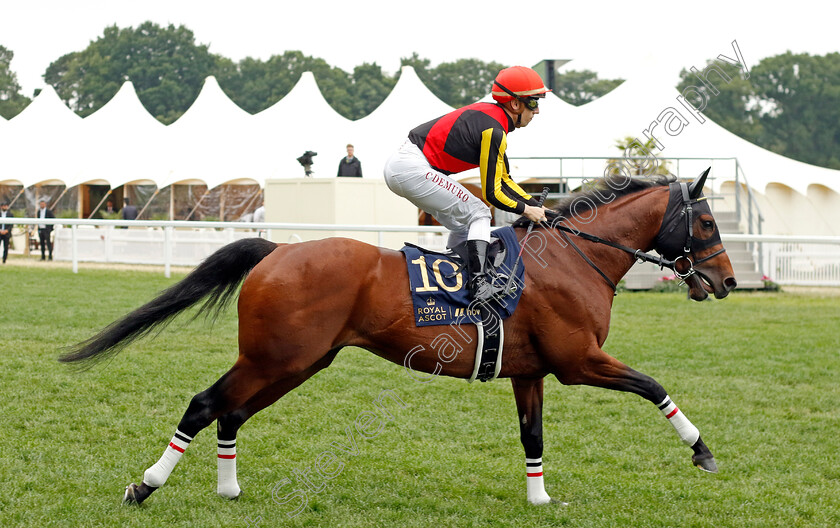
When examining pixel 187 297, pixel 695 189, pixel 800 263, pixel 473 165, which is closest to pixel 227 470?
pixel 187 297

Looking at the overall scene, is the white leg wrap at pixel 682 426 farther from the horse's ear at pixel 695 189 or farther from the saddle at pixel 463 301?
the horse's ear at pixel 695 189

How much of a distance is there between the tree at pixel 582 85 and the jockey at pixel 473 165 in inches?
2801

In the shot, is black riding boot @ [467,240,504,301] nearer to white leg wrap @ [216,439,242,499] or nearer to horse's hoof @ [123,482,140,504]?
white leg wrap @ [216,439,242,499]

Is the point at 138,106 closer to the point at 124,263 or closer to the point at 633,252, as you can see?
the point at 124,263

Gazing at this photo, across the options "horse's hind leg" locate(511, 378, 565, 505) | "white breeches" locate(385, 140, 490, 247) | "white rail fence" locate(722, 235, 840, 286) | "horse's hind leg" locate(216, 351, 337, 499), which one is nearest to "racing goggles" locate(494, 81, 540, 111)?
"white breeches" locate(385, 140, 490, 247)

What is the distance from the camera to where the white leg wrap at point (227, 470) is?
14.6ft

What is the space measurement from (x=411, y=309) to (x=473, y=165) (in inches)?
36.4

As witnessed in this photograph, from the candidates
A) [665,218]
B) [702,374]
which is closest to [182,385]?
[665,218]

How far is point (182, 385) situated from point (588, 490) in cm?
359

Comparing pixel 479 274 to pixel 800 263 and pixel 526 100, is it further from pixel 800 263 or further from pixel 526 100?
pixel 800 263

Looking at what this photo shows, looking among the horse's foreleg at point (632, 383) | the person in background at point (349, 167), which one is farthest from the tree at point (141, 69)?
the horse's foreleg at point (632, 383)

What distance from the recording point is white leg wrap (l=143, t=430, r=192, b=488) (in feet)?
13.9

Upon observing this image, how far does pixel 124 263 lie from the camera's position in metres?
16.6

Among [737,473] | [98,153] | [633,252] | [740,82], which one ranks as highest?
[740,82]
